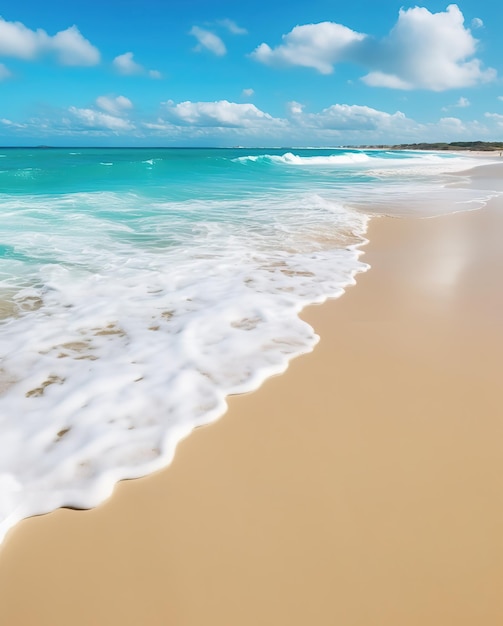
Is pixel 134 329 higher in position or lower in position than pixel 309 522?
higher

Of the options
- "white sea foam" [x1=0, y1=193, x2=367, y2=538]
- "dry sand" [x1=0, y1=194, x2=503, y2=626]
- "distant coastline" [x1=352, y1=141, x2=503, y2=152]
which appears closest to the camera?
"dry sand" [x1=0, y1=194, x2=503, y2=626]

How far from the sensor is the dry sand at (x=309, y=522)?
160 cm

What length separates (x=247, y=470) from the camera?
2230 millimetres

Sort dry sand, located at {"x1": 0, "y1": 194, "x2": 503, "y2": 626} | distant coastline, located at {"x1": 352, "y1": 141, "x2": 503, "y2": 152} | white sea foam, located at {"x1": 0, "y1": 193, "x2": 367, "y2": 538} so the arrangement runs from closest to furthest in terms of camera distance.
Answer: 1. dry sand, located at {"x1": 0, "y1": 194, "x2": 503, "y2": 626}
2. white sea foam, located at {"x1": 0, "y1": 193, "x2": 367, "y2": 538}
3. distant coastline, located at {"x1": 352, "y1": 141, "x2": 503, "y2": 152}

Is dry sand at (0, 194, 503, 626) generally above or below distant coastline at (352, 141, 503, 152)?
below

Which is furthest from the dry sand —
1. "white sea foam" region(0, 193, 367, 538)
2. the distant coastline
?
the distant coastline

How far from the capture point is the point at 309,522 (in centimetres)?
192

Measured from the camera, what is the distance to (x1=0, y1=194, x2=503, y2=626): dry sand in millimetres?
1597

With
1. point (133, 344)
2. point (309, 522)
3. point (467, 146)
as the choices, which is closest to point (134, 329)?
point (133, 344)

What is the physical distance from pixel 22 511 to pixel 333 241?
6.20 m

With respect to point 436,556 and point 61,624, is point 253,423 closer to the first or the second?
point 436,556

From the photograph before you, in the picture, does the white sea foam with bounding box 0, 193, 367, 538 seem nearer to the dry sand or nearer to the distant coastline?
the dry sand

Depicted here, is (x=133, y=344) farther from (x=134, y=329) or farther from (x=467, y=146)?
(x=467, y=146)

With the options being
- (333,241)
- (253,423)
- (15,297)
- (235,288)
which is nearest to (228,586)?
(253,423)
